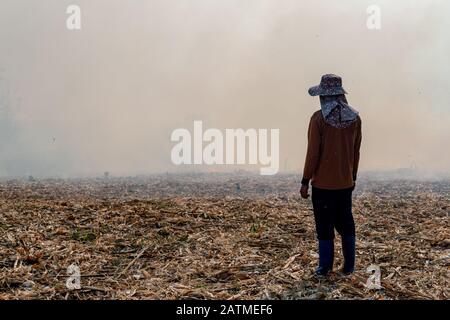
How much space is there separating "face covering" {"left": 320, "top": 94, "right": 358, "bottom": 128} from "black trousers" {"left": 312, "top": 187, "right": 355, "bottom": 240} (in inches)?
36.1

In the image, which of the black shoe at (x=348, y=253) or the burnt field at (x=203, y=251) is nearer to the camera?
the burnt field at (x=203, y=251)

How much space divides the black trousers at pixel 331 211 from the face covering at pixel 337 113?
3.01ft

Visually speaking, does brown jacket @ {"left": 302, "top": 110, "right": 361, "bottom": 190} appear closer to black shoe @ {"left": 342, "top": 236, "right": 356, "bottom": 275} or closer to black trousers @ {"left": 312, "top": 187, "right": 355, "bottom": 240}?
black trousers @ {"left": 312, "top": 187, "right": 355, "bottom": 240}

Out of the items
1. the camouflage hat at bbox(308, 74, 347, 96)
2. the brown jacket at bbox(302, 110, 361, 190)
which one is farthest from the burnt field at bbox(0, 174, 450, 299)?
the camouflage hat at bbox(308, 74, 347, 96)

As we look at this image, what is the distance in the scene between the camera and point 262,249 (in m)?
7.84

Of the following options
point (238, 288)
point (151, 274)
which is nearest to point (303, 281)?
point (238, 288)

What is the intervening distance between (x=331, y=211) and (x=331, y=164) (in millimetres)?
636

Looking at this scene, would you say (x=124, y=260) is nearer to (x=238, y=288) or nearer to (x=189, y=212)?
(x=238, y=288)

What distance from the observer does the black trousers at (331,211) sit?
20.5ft

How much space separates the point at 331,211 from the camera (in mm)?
6242

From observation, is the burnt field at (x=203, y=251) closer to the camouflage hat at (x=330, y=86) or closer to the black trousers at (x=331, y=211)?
the black trousers at (x=331, y=211)

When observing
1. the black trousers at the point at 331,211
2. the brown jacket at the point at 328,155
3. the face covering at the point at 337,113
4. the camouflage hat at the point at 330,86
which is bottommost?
the black trousers at the point at 331,211

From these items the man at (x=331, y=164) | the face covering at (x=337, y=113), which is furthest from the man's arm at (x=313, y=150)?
the face covering at (x=337, y=113)

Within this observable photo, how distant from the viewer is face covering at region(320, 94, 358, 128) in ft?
20.1
